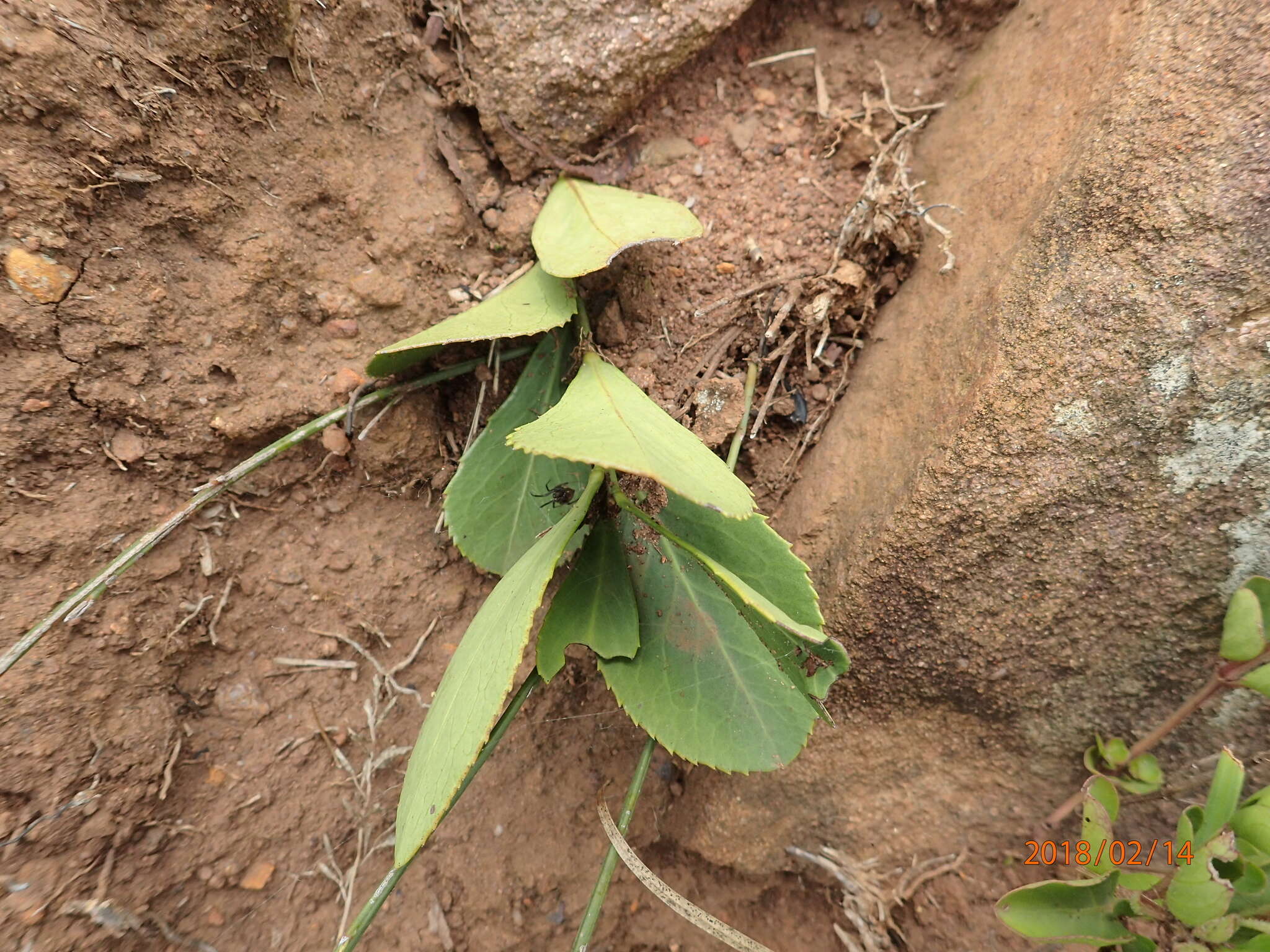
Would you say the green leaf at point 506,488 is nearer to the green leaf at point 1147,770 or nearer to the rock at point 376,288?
the rock at point 376,288

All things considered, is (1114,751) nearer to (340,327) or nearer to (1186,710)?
(1186,710)

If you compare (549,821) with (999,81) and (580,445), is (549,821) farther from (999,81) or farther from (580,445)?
(999,81)

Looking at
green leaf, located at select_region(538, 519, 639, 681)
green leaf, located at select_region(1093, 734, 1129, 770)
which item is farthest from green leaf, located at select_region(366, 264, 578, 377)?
green leaf, located at select_region(1093, 734, 1129, 770)

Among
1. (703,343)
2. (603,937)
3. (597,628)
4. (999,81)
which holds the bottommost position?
(603,937)

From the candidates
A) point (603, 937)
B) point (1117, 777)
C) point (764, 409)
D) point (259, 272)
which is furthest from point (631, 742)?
point (259, 272)

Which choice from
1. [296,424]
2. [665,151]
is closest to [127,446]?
[296,424]

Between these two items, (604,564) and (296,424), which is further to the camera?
(296,424)

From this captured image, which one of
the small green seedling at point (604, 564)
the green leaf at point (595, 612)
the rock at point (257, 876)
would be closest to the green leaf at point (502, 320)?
the small green seedling at point (604, 564)
